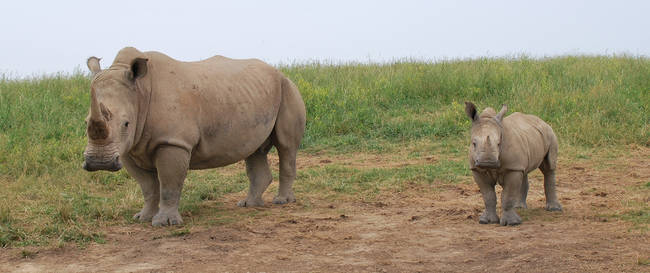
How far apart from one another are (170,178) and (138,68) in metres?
0.96

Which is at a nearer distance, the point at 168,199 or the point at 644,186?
the point at 168,199

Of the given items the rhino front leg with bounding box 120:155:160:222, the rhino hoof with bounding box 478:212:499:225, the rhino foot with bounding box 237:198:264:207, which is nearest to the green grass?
the rhino front leg with bounding box 120:155:160:222

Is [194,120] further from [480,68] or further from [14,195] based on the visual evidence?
[480,68]

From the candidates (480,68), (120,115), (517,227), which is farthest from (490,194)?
(480,68)

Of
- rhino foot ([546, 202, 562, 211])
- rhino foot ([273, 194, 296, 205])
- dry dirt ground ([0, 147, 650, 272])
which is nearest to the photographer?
dry dirt ground ([0, 147, 650, 272])

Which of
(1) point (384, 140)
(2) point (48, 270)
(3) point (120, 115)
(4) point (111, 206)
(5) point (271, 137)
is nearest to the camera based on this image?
(2) point (48, 270)

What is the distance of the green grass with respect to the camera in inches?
278

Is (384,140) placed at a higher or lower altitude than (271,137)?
lower

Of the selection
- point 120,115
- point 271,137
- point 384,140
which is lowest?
point 384,140

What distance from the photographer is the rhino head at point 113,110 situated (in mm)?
5379

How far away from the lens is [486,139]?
18.6ft

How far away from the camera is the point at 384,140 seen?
11547 millimetres

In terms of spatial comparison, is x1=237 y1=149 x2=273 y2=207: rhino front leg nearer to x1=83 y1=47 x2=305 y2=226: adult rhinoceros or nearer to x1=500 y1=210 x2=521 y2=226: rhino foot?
x1=83 y1=47 x2=305 y2=226: adult rhinoceros

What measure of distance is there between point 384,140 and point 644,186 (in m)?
4.65
